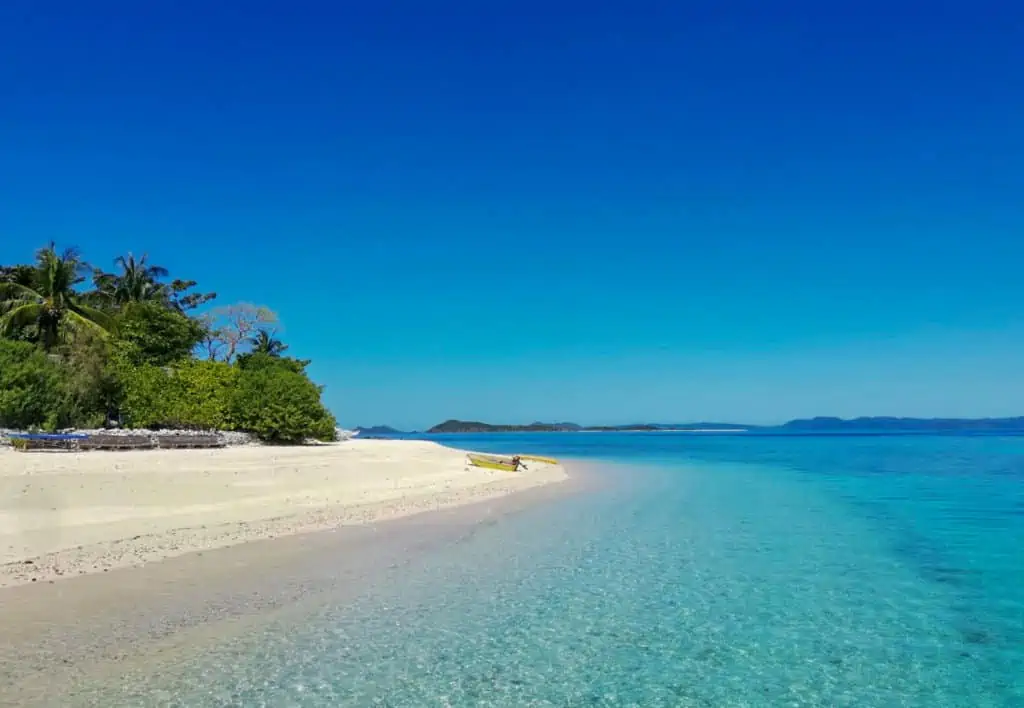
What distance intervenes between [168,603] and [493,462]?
3053cm

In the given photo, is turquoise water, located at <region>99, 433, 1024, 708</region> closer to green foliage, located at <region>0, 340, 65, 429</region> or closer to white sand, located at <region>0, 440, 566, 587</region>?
white sand, located at <region>0, 440, 566, 587</region>

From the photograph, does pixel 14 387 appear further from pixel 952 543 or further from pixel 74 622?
pixel 952 543

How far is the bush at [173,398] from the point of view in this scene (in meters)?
37.7

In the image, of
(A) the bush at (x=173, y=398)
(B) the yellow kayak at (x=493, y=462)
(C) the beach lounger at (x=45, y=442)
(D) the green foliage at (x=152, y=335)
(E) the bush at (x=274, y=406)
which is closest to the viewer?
(C) the beach lounger at (x=45, y=442)

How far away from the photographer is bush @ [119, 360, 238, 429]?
37.7m

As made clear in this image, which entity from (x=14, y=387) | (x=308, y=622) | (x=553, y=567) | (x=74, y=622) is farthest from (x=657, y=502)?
(x=14, y=387)

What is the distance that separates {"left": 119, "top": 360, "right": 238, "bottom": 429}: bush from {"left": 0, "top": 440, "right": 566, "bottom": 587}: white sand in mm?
9427

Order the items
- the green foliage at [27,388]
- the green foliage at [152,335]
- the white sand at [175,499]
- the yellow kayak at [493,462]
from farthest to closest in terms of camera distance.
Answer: the green foliage at [152,335] → the yellow kayak at [493,462] → the green foliage at [27,388] → the white sand at [175,499]

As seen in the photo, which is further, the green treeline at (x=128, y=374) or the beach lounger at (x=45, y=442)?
the green treeline at (x=128, y=374)

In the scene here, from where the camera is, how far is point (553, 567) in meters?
12.8

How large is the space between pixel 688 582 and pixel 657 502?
12.5 m

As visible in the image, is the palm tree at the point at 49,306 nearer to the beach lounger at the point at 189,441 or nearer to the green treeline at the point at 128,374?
the green treeline at the point at 128,374

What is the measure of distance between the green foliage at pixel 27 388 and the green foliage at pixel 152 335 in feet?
20.6

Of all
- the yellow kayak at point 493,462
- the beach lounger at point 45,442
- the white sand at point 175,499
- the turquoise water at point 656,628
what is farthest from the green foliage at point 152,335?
the turquoise water at point 656,628
